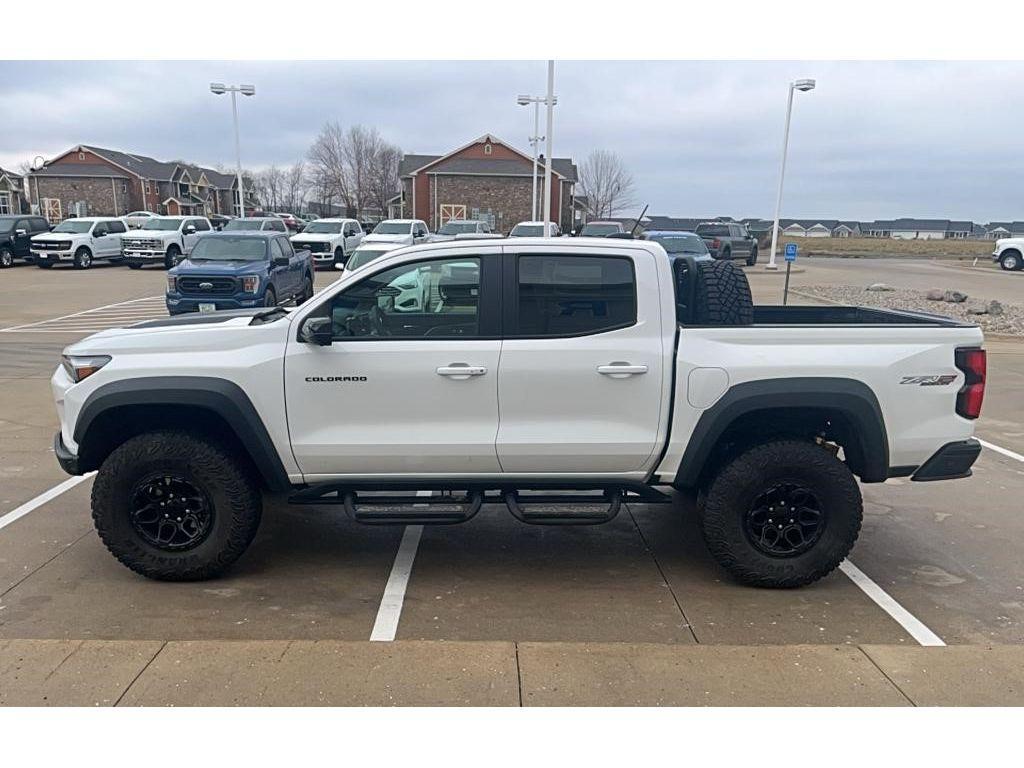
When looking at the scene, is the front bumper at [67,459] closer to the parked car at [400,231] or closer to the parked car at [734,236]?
the parked car at [400,231]

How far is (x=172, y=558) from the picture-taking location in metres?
4.18

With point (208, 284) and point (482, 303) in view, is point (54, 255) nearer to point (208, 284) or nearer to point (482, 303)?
point (208, 284)

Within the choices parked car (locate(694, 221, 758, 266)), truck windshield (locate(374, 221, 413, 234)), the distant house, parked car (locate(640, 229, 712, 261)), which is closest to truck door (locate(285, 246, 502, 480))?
parked car (locate(640, 229, 712, 261))

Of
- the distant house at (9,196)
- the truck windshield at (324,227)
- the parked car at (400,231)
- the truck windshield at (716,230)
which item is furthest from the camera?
the distant house at (9,196)

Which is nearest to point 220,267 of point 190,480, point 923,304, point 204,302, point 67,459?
point 204,302

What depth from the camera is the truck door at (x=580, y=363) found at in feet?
13.2

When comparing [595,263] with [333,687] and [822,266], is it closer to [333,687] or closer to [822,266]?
[333,687]

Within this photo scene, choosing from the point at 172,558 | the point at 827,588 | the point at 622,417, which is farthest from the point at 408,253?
the point at 827,588

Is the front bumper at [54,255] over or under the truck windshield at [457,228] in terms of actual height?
under

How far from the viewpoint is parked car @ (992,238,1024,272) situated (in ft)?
103

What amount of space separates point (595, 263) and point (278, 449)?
2.03m

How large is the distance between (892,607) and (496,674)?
2.30 metres

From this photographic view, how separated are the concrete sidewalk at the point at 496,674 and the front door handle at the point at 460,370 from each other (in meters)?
1.35

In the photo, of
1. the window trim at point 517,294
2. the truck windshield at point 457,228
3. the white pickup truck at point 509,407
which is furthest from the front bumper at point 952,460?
the truck windshield at point 457,228
